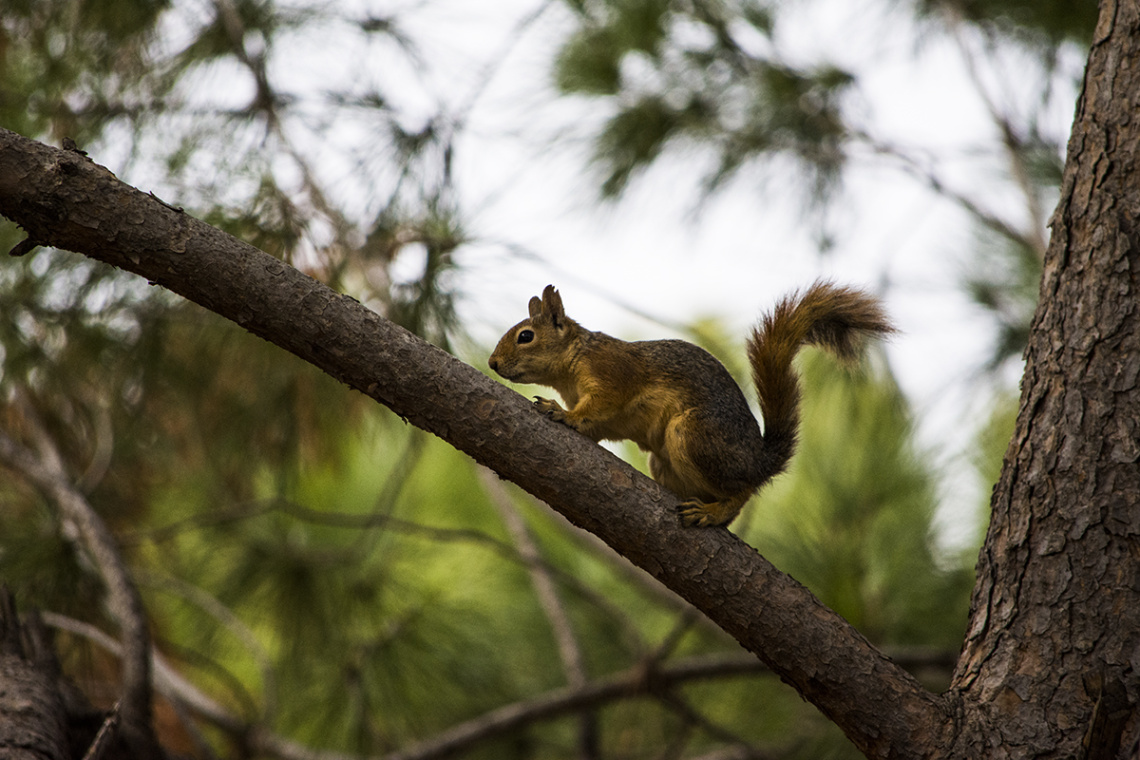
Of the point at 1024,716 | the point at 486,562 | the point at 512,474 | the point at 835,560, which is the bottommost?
the point at 1024,716

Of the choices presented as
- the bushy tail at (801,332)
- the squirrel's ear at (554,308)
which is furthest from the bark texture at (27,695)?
the bushy tail at (801,332)

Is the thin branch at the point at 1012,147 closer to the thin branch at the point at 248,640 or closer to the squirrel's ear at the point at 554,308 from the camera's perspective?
the squirrel's ear at the point at 554,308

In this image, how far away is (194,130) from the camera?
2180 mm

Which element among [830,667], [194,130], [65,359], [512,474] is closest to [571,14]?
[194,130]

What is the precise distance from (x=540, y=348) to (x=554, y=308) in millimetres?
84

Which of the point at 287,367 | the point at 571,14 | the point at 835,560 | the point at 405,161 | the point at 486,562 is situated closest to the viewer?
the point at 405,161

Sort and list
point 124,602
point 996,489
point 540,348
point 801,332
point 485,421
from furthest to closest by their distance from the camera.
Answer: point 540,348
point 124,602
point 801,332
point 996,489
point 485,421

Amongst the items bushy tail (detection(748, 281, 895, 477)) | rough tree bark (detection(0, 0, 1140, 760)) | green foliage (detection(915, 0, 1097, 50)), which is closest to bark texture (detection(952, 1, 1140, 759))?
rough tree bark (detection(0, 0, 1140, 760))

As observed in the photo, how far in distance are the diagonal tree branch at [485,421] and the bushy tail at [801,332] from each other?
39 cm

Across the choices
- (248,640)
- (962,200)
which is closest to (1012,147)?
(962,200)

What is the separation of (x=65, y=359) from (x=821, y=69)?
2.21 m

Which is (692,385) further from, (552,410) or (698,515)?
(698,515)

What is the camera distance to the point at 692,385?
5.38ft

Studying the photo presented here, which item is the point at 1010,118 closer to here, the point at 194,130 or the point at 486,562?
the point at 194,130
